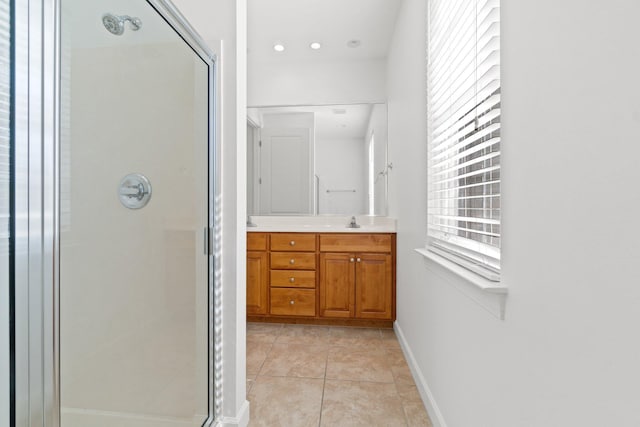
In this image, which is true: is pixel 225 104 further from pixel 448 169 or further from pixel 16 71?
pixel 448 169

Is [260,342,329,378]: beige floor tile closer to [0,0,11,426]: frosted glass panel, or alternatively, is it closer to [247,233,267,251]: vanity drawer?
[247,233,267,251]: vanity drawer

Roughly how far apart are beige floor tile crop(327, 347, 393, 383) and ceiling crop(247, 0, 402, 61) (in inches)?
97.9

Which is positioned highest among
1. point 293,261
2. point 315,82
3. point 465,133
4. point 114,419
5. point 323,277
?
point 315,82

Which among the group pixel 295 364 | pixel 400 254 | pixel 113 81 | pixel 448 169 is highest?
pixel 113 81

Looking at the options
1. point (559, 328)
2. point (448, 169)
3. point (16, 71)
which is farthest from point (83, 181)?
point (448, 169)

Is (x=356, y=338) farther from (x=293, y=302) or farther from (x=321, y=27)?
(x=321, y=27)

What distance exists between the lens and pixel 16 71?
603mm

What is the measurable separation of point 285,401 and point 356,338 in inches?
38.5

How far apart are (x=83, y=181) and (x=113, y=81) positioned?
0.37 meters

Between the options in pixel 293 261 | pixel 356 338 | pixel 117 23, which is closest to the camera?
pixel 117 23

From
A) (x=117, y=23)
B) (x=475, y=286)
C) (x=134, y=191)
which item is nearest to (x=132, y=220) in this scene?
(x=134, y=191)

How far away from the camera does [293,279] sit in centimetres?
278

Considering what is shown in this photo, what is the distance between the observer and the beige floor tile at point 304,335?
98.3 inches

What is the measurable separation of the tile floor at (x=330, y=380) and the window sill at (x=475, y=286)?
766 mm
